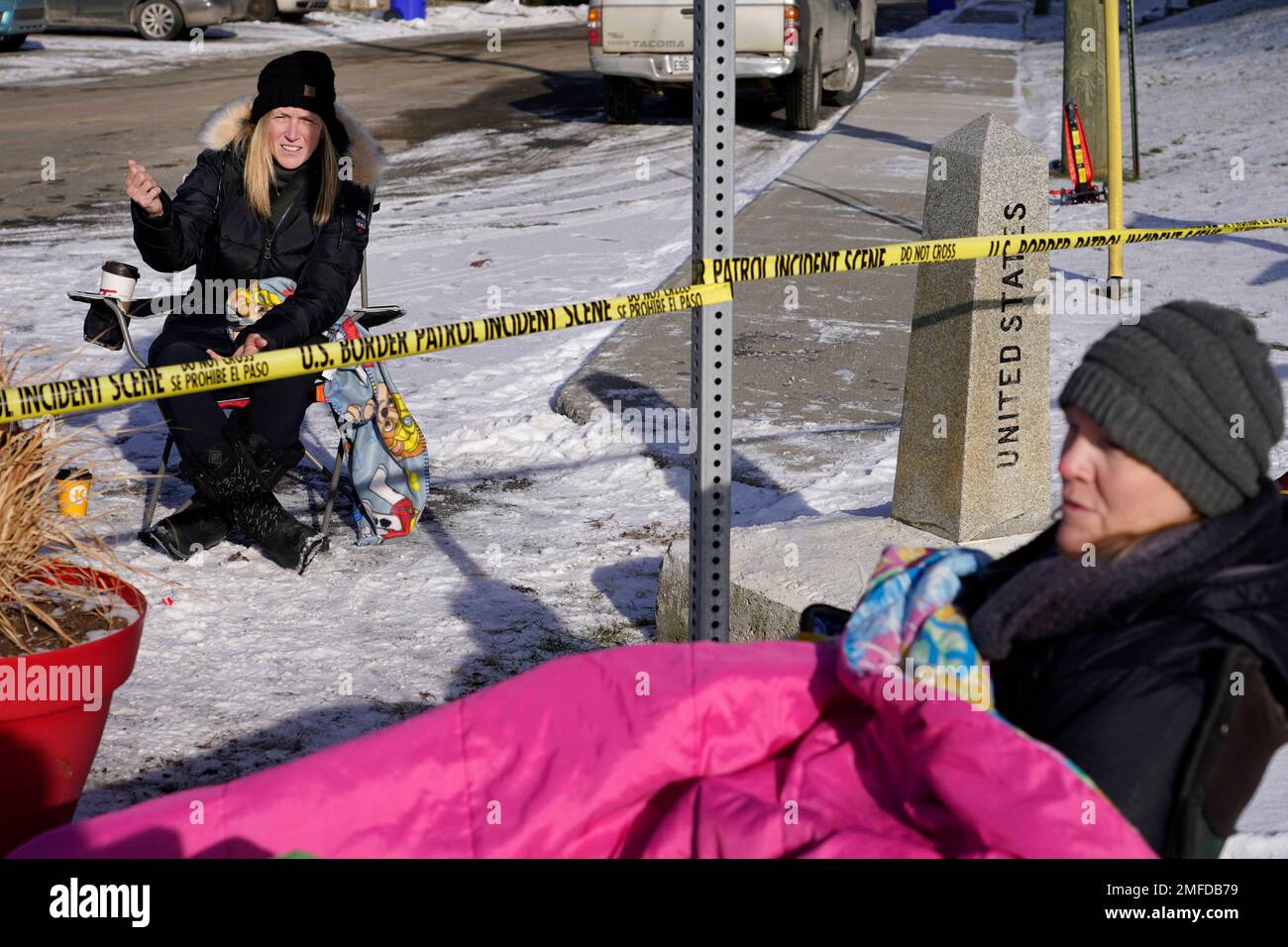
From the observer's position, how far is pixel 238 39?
72.8 feet

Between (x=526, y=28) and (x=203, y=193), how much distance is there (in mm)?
22291

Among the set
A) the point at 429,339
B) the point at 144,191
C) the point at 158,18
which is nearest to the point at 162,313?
the point at 144,191

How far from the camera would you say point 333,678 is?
157 inches

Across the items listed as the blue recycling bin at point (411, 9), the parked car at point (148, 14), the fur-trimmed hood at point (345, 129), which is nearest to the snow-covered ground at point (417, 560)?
the fur-trimmed hood at point (345, 129)

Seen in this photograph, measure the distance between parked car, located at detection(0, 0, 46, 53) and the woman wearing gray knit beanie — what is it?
63.1ft

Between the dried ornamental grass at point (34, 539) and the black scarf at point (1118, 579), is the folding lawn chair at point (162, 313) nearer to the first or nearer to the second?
the dried ornamental grass at point (34, 539)

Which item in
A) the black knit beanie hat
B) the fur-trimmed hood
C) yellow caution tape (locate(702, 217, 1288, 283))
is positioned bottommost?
yellow caution tape (locate(702, 217, 1288, 283))

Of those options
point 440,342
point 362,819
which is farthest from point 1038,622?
point 440,342

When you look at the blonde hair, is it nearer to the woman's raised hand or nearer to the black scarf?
the woman's raised hand

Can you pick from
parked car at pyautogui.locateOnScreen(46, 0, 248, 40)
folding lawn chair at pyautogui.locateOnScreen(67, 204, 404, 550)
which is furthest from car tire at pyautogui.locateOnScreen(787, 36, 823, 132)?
parked car at pyautogui.locateOnScreen(46, 0, 248, 40)

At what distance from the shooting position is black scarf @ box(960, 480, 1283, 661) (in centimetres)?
193

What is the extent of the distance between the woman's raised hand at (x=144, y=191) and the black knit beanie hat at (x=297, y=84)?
1.75 ft

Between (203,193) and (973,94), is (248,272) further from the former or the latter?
(973,94)

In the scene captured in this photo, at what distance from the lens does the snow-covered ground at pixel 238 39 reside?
59.8ft
